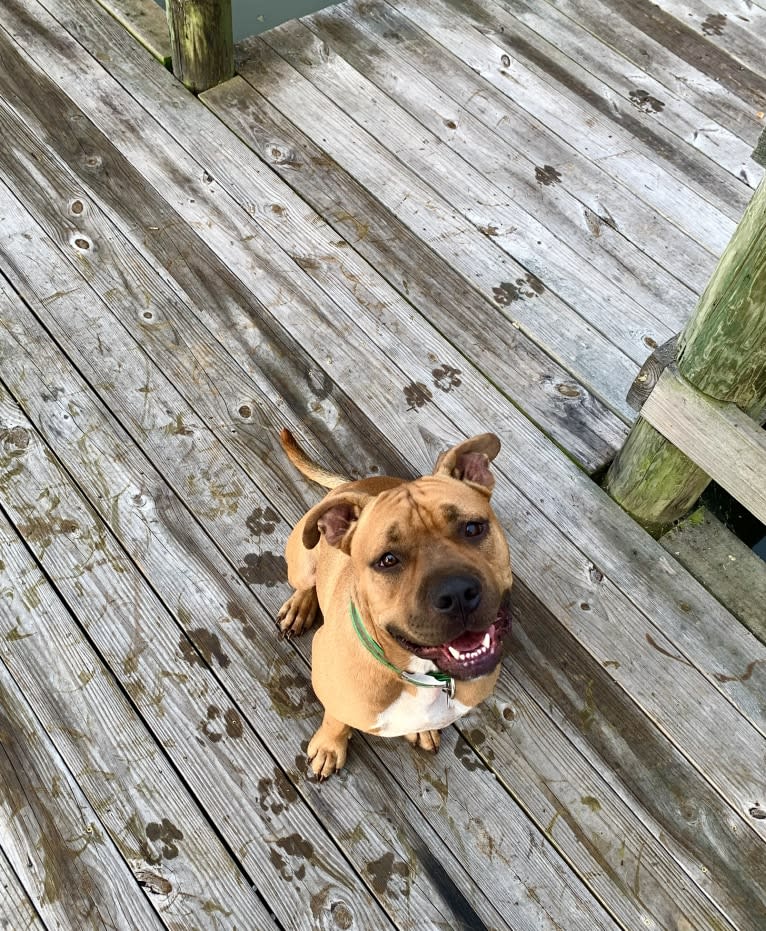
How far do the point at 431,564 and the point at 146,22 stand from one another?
12.2ft

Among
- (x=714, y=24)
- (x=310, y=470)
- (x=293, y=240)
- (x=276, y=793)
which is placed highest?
(x=714, y=24)

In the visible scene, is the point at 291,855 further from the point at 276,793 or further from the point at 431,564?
the point at 431,564

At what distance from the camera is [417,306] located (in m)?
3.28

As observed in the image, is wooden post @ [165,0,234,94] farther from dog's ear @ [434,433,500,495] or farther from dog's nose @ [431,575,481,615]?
dog's nose @ [431,575,481,615]

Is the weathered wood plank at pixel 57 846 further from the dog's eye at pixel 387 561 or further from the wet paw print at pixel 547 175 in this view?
the wet paw print at pixel 547 175

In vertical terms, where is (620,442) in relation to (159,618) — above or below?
above

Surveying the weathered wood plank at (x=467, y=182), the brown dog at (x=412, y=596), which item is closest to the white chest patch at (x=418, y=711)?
the brown dog at (x=412, y=596)

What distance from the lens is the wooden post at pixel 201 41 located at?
3.48 meters

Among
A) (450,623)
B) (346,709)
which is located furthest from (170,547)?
(450,623)

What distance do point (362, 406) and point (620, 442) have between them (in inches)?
41.0

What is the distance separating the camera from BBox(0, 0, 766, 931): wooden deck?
2.24m

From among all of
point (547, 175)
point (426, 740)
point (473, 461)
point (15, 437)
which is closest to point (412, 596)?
point (473, 461)

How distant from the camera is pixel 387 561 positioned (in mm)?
1763

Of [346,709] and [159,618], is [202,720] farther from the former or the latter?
[346,709]
